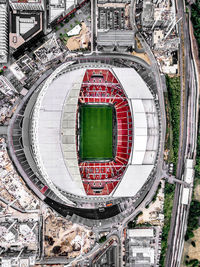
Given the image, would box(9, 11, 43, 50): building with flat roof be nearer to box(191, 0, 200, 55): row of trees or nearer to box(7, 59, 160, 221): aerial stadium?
box(7, 59, 160, 221): aerial stadium

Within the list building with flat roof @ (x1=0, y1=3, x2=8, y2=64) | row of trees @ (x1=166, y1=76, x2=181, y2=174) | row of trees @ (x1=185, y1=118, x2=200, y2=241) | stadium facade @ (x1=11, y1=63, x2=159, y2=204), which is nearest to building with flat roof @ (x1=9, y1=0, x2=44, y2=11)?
building with flat roof @ (x1=0, y1=3, x2=8, y2=64)

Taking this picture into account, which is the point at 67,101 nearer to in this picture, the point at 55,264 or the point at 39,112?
the point at 39,112

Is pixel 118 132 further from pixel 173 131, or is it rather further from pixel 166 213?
pixel 166 213

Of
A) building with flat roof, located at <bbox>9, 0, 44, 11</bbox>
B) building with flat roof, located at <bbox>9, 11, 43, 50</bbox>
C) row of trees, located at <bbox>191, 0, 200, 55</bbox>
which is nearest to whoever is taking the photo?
building with flat roof, located at <bbox>9, 0, 44, 11</bbox>

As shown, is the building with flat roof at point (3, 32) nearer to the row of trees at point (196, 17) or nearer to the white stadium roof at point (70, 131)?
the white stadium roof at point (70, 131)

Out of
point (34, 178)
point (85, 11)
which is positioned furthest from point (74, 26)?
point (34, 178)

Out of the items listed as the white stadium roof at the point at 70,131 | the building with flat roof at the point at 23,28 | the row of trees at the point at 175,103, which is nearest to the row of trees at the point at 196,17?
the row of trees at the point at 175,103
